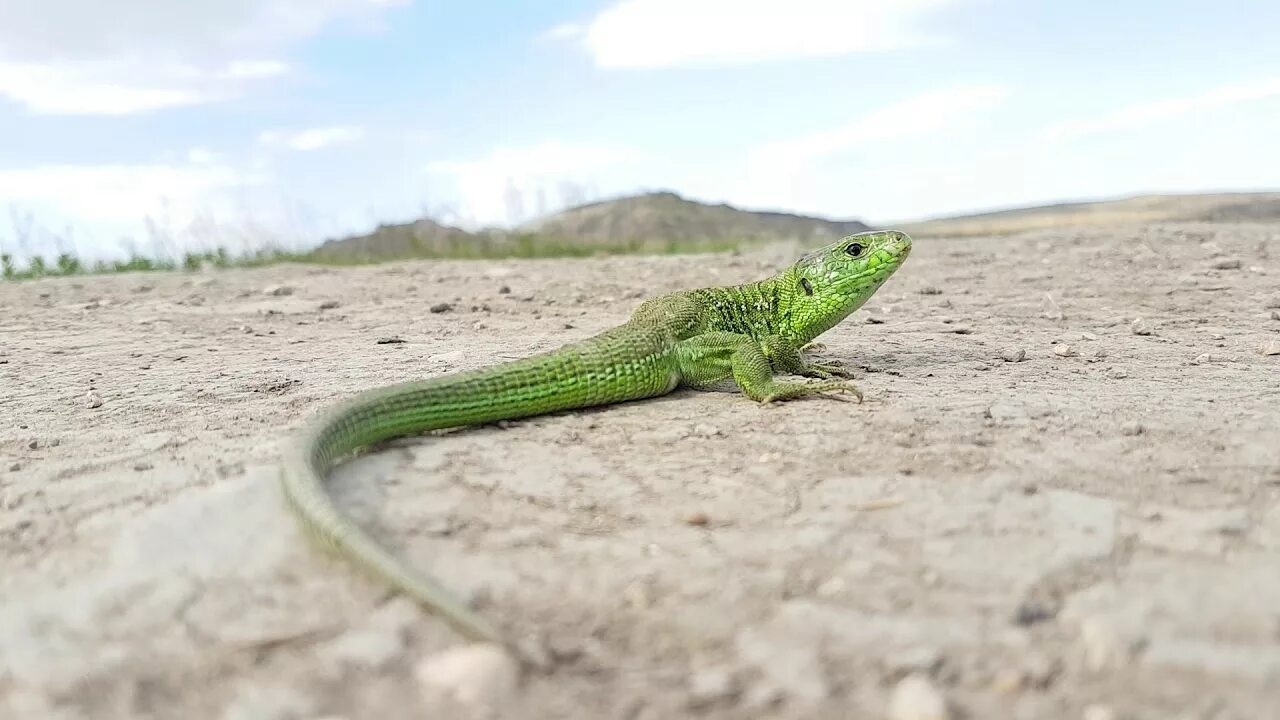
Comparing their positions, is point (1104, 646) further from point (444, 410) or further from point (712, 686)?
point (444, 410)

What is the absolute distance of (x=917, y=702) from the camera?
182 cm

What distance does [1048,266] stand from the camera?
8609 mm

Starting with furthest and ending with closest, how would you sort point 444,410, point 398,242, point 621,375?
point 398,242, point 621,375, point 444,410

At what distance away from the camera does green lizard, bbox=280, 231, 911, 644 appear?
2.38 m

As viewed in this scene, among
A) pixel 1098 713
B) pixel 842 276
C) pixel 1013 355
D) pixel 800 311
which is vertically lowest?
pixel 1098 713

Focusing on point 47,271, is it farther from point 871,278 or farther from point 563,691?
point 563,691

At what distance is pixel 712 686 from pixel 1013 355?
369 cm

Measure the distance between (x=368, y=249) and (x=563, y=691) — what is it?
1392 cm

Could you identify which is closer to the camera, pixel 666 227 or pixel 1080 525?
pixel 1080 525

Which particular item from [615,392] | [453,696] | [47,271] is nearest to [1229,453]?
[615,392]

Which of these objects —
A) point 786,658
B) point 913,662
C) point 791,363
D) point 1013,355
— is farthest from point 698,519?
A: point 1013,355

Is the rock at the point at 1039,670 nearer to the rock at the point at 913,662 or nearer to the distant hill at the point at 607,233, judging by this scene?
the rock at the point at 913,662

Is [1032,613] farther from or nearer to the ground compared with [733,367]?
nearer to the ground

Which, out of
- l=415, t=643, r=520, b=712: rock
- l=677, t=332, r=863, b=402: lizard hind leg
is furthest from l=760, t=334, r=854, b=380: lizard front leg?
l=415, t=643, r=520, b=712: rock
